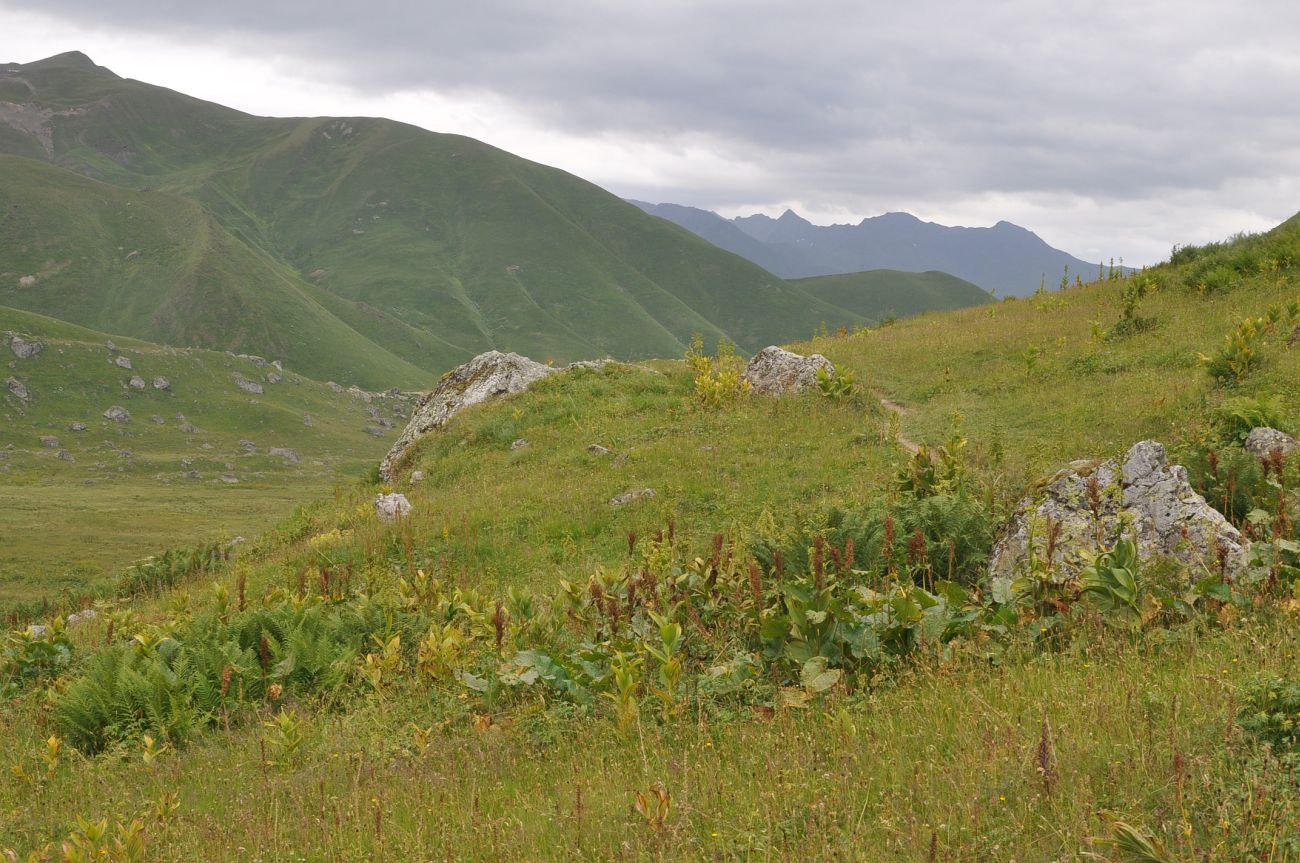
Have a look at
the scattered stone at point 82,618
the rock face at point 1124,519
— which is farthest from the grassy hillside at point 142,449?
the rock face at point 1124,519

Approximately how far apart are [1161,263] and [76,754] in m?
32.0

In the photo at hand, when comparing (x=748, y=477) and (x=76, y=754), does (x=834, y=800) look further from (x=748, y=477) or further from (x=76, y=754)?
(x=748, y=477)

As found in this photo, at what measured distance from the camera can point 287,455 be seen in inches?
4092

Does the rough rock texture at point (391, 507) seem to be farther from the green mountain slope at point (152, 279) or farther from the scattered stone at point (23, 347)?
the green mountain slope at point (152, 279)

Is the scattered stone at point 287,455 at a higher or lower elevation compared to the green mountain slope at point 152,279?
lower

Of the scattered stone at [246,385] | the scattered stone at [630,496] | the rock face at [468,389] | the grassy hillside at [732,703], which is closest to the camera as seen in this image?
the grassy hillside at [732,703]

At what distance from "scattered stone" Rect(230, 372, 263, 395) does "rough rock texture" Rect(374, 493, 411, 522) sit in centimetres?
11828

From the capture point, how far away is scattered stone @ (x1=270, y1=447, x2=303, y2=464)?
4045 inches

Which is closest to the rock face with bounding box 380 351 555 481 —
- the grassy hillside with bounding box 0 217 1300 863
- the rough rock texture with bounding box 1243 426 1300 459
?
the grassy hillside with bounding box 0 217 1300 863

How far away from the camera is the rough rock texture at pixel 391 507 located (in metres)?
15.9

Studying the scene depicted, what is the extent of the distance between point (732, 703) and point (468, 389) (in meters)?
22.2

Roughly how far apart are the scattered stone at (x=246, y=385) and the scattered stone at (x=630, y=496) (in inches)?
4819

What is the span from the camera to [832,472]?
14031mm

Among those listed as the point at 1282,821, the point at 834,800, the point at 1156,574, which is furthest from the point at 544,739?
the point at 1156,574
